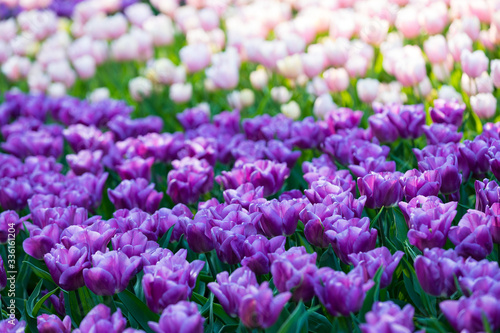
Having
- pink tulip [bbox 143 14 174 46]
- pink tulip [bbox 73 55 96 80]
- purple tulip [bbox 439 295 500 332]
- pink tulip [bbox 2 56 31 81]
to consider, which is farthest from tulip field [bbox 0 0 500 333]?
pink tulip [bbox 2 56 31 81]

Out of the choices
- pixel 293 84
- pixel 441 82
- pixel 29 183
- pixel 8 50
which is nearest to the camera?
pixel 29 183

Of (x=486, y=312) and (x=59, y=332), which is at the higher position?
(x=486, y=312)

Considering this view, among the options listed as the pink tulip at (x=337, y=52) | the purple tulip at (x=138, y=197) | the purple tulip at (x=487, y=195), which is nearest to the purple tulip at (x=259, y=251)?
the purple tulip at (x=487, y=195)

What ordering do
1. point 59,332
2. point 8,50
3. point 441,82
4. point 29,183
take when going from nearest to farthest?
point 59,332
point 29,183
point 441,82
point 8,50

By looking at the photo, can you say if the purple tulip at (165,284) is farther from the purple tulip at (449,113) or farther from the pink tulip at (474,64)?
the pink tulip at (474,64)

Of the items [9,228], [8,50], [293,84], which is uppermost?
[9,228]

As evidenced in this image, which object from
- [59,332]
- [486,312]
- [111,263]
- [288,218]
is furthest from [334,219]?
[59,332]

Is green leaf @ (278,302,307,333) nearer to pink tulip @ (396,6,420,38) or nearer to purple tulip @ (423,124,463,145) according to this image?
purple tulip @ (423,124,463,145)

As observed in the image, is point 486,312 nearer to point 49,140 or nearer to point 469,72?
point 469,72

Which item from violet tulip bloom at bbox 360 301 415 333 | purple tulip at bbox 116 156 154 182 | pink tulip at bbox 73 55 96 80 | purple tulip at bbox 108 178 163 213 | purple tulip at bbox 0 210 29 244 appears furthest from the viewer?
pink tulip at bbox 73 55 96 80
